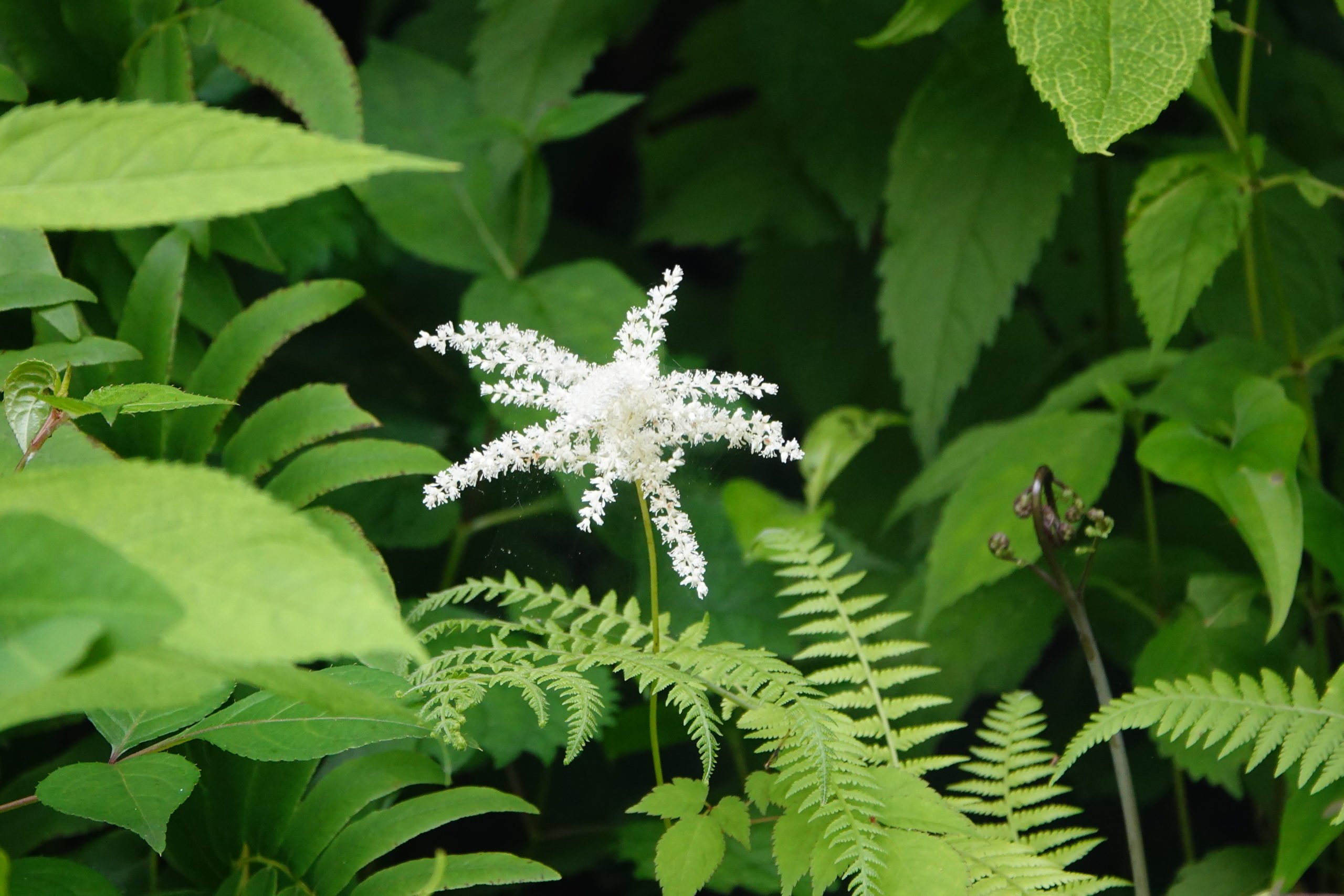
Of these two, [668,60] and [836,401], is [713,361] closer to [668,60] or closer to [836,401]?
[836,401]

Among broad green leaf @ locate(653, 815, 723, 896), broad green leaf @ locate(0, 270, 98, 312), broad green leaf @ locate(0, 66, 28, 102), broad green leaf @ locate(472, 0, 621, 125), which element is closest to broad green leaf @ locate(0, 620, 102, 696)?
broad green leaf @ locate(653, 815, 723, 896)

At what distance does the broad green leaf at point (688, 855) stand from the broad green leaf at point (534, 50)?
2.92ft

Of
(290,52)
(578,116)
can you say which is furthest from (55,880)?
(578,116)

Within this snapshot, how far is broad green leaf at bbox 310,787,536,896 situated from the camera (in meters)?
0.64

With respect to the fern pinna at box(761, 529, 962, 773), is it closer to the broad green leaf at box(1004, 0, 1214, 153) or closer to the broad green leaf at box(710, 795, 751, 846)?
the broad green leaf at box(710, 795, 751, 846)

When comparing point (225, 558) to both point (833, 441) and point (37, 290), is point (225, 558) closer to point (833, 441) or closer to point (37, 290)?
point (37, 290)

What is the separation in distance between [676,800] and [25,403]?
1.46 ft

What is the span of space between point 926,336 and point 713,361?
64cm

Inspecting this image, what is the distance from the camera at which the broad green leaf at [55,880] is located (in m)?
0.60

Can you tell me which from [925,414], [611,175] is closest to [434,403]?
[925,414]

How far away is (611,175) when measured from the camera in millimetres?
1938

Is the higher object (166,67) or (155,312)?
(166,67)

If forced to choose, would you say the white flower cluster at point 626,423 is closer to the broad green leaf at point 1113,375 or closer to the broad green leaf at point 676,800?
the broad green leaf at point 676,800

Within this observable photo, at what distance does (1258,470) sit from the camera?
77cm
